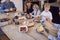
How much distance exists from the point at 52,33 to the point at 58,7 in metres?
2.48

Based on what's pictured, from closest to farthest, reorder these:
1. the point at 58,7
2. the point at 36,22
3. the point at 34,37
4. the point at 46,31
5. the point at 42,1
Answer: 1. the point at 34,37
2. the point at 46,31
3. the point at 36,22
4. the point at 58,7
5. the point at 42,1

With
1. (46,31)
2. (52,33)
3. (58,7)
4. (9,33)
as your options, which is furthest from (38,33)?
(58,7)

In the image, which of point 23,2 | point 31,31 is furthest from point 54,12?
point 31,31

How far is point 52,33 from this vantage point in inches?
59.4

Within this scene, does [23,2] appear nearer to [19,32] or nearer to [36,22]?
[36,22]

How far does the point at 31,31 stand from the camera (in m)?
1.82

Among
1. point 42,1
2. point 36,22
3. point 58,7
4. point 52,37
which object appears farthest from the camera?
point 42,1

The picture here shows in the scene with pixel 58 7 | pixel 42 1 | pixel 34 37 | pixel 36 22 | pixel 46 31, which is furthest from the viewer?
pixel 42 1

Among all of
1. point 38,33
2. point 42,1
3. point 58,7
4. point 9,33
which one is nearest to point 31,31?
point 38,33

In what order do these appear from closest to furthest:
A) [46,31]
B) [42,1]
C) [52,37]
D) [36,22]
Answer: [52,37]
[46,31]
[36,22]
[42,1]

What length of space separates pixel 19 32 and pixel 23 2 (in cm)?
364

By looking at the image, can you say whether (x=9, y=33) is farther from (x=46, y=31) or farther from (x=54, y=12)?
(x=54, y=12)

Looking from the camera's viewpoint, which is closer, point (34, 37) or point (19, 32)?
point (34, 37)

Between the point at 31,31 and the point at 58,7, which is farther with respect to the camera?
the point at 58,7
